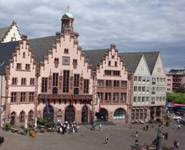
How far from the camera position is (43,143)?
186ft

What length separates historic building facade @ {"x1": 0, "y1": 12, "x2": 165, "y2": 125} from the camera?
74688 millimetres

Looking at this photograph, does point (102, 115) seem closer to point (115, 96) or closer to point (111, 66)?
point (115, 96)

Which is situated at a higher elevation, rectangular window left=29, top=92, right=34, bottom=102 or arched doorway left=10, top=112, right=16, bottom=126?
rectangular window left=29, top=92, right=34, bottom=102

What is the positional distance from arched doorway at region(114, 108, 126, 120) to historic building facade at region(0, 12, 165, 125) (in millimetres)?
134

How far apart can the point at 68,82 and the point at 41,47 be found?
12040 millimetres

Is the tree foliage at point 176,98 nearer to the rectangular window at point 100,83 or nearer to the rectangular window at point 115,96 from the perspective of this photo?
the rectangular window at point 115,96

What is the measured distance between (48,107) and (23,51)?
1431 centimetres

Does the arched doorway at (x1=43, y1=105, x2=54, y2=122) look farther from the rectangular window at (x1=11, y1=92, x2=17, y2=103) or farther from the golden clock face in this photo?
the golden clock face

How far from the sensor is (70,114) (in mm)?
84062

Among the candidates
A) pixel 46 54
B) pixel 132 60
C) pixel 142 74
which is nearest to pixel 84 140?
pixel 46 54

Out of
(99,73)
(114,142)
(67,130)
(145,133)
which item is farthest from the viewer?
(99,73)

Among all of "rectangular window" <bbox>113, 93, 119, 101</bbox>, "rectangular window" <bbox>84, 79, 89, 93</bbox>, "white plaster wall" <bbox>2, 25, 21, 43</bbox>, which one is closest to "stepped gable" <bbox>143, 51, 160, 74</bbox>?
"rectangular window" <bbox>113, 93, 119, 101</bbox>

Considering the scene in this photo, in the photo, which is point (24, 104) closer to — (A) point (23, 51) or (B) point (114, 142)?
(A) point (23, 51)

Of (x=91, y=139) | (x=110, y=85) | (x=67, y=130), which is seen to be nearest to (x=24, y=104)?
(x=67, y=130)
